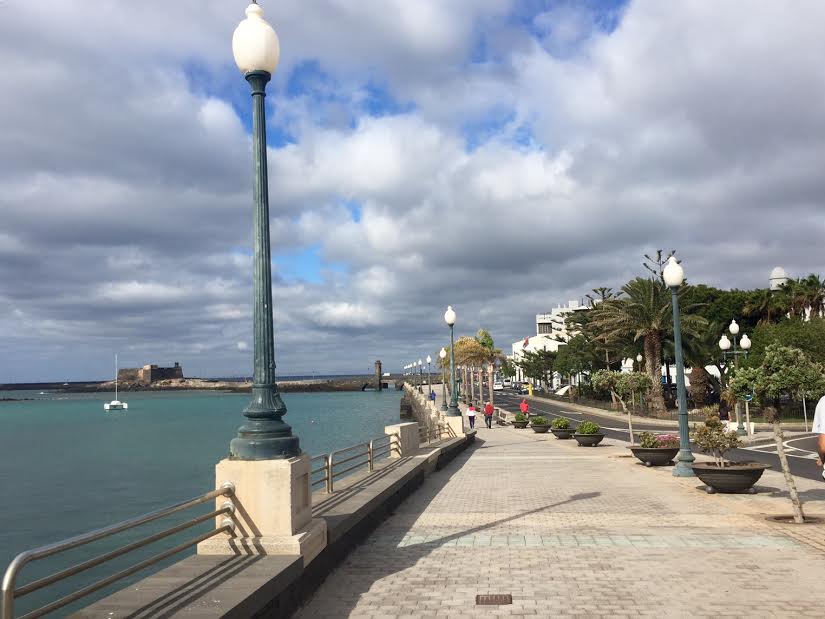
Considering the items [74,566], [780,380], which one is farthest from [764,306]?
[74,566]

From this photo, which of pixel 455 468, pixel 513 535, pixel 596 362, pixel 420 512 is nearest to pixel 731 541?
pixel 513 535

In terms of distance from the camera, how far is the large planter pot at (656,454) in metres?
19.3

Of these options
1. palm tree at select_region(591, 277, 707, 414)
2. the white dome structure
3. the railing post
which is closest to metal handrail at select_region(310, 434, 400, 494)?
the railing post

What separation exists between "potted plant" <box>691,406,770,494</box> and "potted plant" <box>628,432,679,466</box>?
4.25 metres

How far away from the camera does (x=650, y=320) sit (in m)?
49.4

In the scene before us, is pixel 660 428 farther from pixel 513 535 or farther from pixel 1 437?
pixel 1 437

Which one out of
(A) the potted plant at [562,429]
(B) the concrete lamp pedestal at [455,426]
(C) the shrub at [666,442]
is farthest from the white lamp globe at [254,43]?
(A) the potted plant at [562,429]

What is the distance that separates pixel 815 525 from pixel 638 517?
2618 mm

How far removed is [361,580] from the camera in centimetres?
799

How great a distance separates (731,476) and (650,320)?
122ft

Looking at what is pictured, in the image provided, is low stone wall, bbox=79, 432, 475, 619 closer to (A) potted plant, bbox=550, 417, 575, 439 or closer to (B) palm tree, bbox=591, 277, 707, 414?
(A) potted plant, bbox=550, 417, 575, 439

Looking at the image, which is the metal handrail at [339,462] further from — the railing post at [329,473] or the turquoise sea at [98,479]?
the turquoise sea at [98,479]

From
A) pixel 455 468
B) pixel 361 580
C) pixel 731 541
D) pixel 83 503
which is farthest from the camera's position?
pixel 83 503

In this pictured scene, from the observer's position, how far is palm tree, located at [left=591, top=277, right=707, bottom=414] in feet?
161
